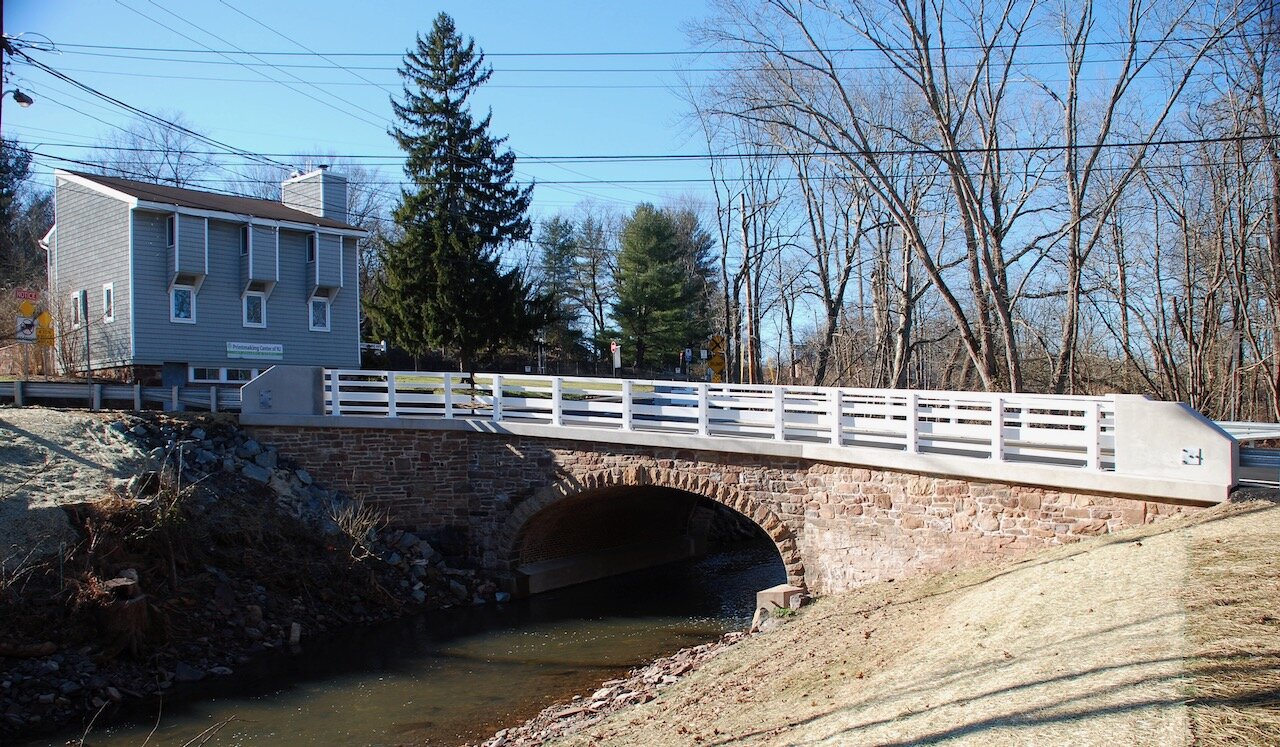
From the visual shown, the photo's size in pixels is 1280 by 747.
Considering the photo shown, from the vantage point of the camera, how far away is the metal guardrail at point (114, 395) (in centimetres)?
1955

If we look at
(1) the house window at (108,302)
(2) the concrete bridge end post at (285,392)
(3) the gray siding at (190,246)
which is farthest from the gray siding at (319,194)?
(2) the concrete bridge end post at (285,392)

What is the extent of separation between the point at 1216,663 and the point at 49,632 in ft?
43.5

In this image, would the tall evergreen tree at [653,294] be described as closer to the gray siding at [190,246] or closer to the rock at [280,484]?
the gray siding at [190,246]

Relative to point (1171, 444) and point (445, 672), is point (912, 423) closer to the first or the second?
point (1171, 444)

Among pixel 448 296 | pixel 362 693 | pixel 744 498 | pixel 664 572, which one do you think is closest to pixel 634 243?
pixel 448 296

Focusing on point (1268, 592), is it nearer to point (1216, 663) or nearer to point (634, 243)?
point (1216, 663)

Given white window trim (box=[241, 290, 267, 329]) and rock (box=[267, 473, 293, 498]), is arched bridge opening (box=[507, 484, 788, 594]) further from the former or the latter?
white window trim (box=[241, 290, 267, 329])

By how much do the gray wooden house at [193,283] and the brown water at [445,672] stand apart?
45.4ft

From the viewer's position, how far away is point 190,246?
2573cm

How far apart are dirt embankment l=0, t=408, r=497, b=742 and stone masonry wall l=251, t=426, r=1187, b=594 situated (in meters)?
0.79

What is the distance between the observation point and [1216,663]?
5633 millimetres

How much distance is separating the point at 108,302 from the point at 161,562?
15.2 metres

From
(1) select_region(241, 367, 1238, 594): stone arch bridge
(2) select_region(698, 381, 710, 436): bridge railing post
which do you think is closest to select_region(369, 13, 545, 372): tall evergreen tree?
(1) select_region(241, 367, 1238, 594): stone arch bridge

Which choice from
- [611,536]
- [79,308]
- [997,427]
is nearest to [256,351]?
[79,308]
